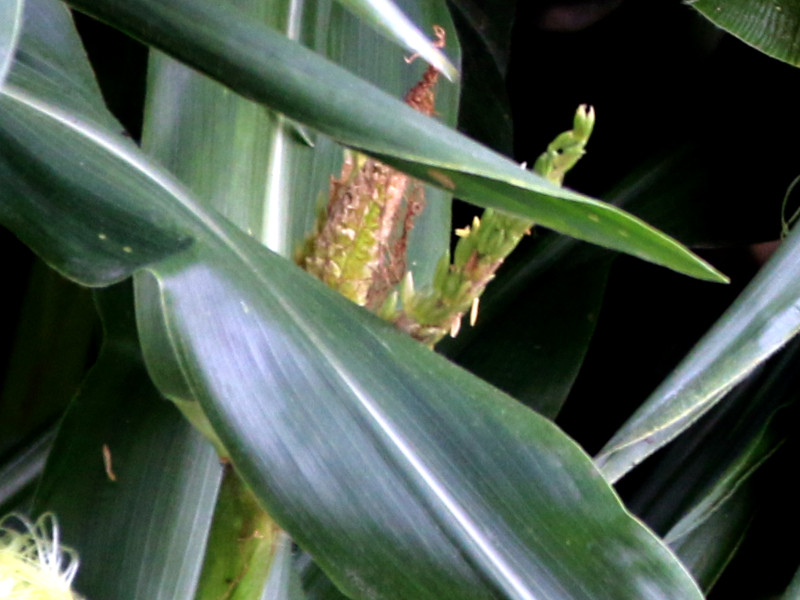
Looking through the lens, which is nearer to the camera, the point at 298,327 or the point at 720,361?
the point at 298,327

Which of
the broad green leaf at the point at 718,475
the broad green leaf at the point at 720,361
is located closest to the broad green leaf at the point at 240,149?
the broad green leaf at the point at 720,361

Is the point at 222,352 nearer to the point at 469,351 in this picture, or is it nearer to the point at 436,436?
the point at 436,436

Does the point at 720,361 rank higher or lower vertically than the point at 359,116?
lower

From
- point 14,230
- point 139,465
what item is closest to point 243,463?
point 14,230

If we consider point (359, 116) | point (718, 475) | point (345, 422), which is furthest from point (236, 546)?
point (718, 475)

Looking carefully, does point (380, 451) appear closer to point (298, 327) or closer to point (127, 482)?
point (298, 327)

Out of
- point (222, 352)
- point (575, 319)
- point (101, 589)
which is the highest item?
point (222, 352)
